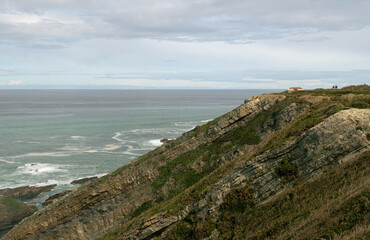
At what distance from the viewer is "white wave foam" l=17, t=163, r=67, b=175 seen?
56.3 m

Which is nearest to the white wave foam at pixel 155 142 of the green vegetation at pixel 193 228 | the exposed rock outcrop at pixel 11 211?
the exposed rock outcrop at pixel 11 211

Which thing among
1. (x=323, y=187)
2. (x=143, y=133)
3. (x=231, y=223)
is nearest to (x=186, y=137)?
(x=231, y=223)

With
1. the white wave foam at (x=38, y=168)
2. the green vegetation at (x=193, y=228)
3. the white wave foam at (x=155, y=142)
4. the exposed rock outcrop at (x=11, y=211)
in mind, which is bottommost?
the exposed rock outcrop at (x=11, y=211)

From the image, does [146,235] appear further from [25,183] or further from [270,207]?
[25,183]

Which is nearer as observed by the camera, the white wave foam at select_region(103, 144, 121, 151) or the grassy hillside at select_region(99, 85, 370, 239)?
the grassy hillside at select_region(99, 85, 370, 239)

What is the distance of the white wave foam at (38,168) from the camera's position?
56.3 metres

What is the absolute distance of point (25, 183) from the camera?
51281mm

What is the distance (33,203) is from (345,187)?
1818 inches

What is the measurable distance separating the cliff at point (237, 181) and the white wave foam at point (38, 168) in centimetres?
2583

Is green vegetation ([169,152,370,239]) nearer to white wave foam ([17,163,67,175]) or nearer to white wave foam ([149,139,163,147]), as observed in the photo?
white wave foam ([17,163,67,175])

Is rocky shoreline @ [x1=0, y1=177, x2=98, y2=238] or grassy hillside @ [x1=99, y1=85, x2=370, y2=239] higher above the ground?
grassy hillside @ [x1=99, y1=85, x2=370, y2=239]

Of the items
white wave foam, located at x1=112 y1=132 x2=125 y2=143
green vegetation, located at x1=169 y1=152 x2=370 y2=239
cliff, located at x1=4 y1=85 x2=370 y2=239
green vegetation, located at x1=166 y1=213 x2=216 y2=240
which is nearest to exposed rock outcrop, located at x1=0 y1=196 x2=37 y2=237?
cliff, located at x1=4 y1=85 x2=370 y2=239

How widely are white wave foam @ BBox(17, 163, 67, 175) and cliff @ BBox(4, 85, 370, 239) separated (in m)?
25.8

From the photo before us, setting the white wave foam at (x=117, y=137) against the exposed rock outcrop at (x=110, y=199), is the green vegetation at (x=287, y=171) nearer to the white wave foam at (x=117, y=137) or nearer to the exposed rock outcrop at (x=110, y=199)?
the exposed rock outcrop at (x=110, y=199)
